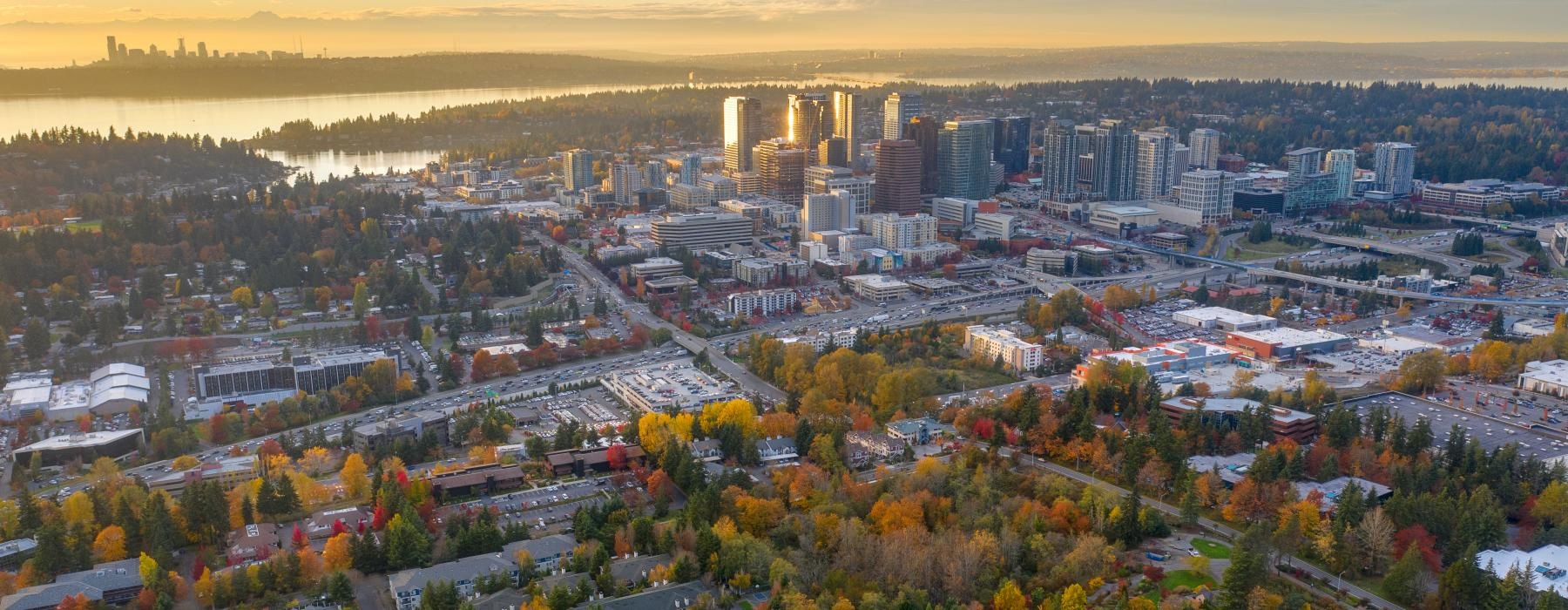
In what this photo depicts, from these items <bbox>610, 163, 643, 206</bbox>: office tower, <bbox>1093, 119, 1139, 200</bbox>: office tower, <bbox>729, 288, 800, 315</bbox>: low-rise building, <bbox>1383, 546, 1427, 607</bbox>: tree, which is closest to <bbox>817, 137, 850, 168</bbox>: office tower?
<bbox>610, 163, 643, 206</bbox>: office tower

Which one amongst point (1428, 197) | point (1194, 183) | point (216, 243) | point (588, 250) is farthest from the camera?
point (1428, 197)

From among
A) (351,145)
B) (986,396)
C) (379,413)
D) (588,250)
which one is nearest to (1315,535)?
(986,396)

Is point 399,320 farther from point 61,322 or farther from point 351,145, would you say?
point 351,145

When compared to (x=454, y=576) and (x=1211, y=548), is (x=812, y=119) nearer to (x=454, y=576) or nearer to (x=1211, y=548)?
(x=1211, y=548)

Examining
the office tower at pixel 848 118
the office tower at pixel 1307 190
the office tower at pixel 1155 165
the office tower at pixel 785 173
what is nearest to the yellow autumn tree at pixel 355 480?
the office tower at pixel 785 173

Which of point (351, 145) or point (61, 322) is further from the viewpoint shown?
point (351, 145)

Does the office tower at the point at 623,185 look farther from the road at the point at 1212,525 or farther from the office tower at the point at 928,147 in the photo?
the road at the point at 1212,525

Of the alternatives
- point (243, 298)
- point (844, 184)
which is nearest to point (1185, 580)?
point (243, 298)
